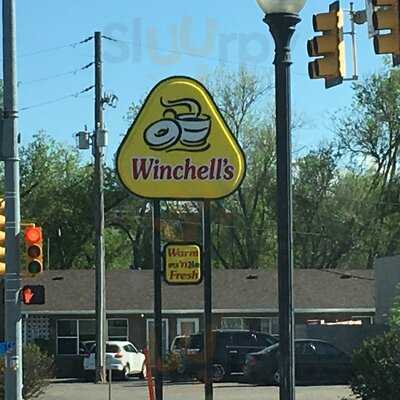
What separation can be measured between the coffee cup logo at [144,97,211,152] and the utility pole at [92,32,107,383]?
79.0 feet

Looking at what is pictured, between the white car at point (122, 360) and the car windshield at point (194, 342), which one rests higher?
the car windshield at point (194, 342)

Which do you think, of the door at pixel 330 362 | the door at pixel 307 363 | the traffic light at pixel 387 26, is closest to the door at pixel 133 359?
the door at pixel 307 363

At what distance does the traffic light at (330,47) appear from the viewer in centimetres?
1386

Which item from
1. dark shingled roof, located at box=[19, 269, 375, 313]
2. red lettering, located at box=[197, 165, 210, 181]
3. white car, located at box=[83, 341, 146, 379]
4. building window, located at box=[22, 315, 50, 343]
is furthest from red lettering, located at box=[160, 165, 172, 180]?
building window, located at box=[22, 315, 50, 343]

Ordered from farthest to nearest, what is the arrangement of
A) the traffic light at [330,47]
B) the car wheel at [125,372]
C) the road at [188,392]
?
the car wheel at [125,372] → the road at [188,392] → the traffic light at [330,47]

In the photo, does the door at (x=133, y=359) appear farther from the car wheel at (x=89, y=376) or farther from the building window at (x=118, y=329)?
the building window at (x=118, y=329)

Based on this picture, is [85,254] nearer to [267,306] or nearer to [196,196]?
[267,306]

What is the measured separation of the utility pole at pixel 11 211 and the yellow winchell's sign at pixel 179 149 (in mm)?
5292

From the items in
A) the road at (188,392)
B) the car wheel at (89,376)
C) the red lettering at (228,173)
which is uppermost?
the red lettering at (228,173)

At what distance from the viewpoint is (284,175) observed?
1005cm

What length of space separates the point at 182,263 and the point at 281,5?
13.4 feet

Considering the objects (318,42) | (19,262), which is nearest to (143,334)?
(19,262)

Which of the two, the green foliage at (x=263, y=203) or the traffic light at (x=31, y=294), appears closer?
the traffic light at (x=31, y=294)

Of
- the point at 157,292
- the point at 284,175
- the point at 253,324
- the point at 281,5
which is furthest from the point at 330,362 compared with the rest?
the point at 281,5
